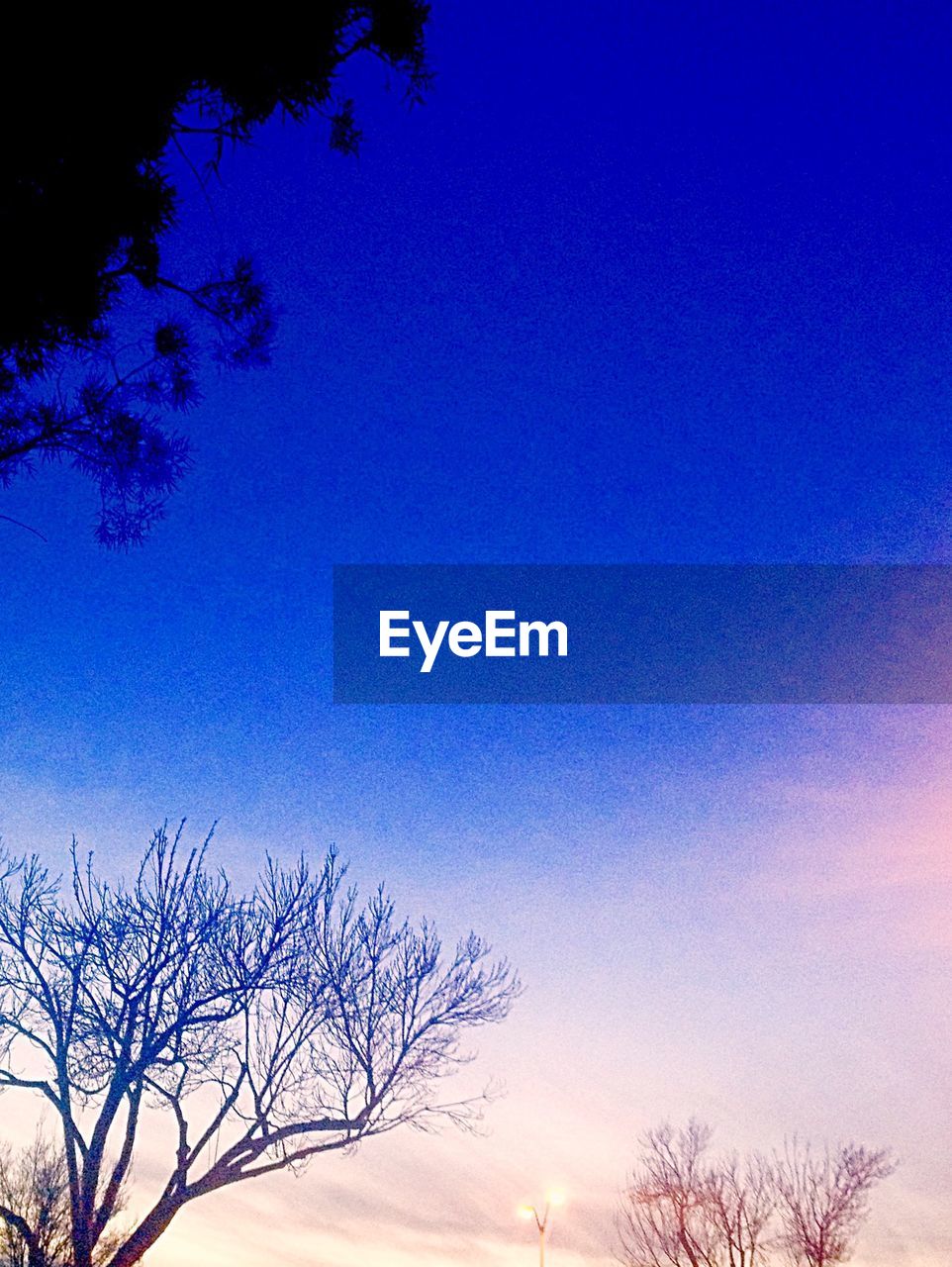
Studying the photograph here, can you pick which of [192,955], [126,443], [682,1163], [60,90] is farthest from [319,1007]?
[682,1163]

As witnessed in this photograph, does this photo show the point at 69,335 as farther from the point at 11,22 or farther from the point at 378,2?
the point at 378,2

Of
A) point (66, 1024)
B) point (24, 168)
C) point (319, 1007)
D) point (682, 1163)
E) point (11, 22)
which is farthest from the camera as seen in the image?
point (682, 1163)

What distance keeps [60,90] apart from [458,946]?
17.5 meters

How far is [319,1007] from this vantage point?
66.2 feet

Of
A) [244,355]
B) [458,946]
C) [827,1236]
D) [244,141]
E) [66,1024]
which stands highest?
[244,141]

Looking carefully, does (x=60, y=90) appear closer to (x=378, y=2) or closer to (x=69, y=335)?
(x=69, y=335)

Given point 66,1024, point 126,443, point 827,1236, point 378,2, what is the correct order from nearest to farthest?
1. point 378,2
2. point 126,443
3. point 66,1024
4. point 827,1236

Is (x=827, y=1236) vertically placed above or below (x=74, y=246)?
below

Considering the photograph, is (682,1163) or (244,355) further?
(682,1163)

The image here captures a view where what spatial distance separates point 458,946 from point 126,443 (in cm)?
1484

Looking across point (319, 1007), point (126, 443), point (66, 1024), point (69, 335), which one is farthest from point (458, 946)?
point (69, 335)

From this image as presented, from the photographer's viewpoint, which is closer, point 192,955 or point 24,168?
point 24,168

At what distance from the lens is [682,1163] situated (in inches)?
1405

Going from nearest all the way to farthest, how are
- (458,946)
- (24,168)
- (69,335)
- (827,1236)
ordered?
(24,168) → (69,335) → (458,946) → (827,1236)
